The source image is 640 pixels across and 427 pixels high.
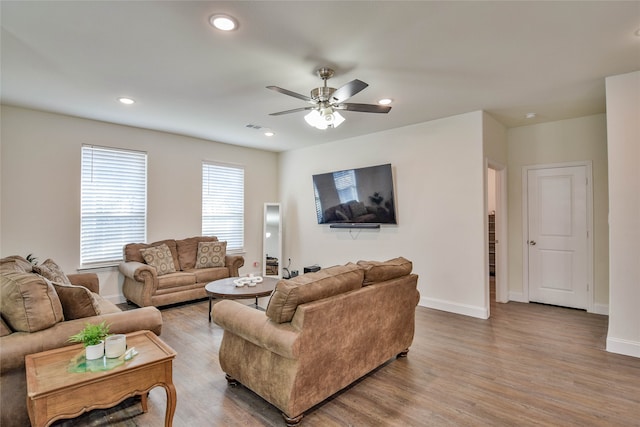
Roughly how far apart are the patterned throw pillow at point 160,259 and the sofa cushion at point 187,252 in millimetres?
217

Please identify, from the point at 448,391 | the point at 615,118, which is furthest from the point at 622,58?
the point at 448,391

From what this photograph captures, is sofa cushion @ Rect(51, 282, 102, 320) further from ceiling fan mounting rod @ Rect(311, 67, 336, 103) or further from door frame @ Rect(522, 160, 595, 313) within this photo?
door frame @ Rect(522, 160, 595, 313)

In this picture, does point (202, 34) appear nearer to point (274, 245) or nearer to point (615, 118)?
point (615, 118)

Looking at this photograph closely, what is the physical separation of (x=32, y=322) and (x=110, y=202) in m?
3.35

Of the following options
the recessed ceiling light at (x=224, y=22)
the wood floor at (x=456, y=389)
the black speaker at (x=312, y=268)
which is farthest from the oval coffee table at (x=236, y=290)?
the recessed ceiling light at (x=224, y=22)

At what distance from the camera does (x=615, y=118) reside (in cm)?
321

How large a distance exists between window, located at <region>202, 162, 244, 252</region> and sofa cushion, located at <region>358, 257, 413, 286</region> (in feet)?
13.5

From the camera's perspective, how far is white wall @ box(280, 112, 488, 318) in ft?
14.0

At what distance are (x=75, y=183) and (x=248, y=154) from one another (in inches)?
118

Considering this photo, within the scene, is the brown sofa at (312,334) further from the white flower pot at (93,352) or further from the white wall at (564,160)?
the white wall at (564,160)

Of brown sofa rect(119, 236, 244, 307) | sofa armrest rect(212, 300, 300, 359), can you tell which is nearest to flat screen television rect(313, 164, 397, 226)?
brown sofa rect(119, 236, 244, 307)

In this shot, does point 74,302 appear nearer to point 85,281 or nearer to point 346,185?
point 85,281

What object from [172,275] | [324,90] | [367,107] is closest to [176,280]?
[172,275]

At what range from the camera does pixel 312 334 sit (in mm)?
2094
